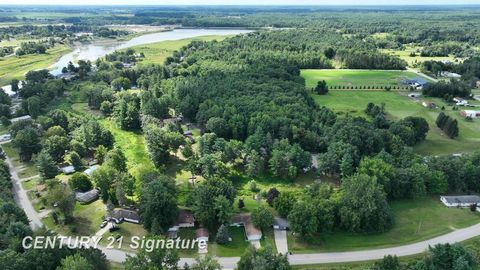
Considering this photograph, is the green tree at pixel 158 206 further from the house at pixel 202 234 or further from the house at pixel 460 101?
the house at pixel 460 101

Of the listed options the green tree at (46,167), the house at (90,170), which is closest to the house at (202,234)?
the house at (90,170)

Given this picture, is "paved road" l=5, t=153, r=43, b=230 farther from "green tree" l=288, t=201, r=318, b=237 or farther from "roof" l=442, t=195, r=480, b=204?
"roof" l=442, t=195, r=480, b=204

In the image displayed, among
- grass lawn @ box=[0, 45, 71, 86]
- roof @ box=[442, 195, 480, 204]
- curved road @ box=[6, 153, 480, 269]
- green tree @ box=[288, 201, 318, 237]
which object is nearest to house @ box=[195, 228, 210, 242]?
curved road @ box=[6, 153, 480, 269]

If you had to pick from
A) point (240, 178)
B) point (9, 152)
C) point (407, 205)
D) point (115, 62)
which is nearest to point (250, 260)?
point (240, 178)

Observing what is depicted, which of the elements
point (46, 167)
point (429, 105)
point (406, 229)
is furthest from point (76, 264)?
point (429, 105)

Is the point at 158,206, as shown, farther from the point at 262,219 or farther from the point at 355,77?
Answer: the point at 355,77
